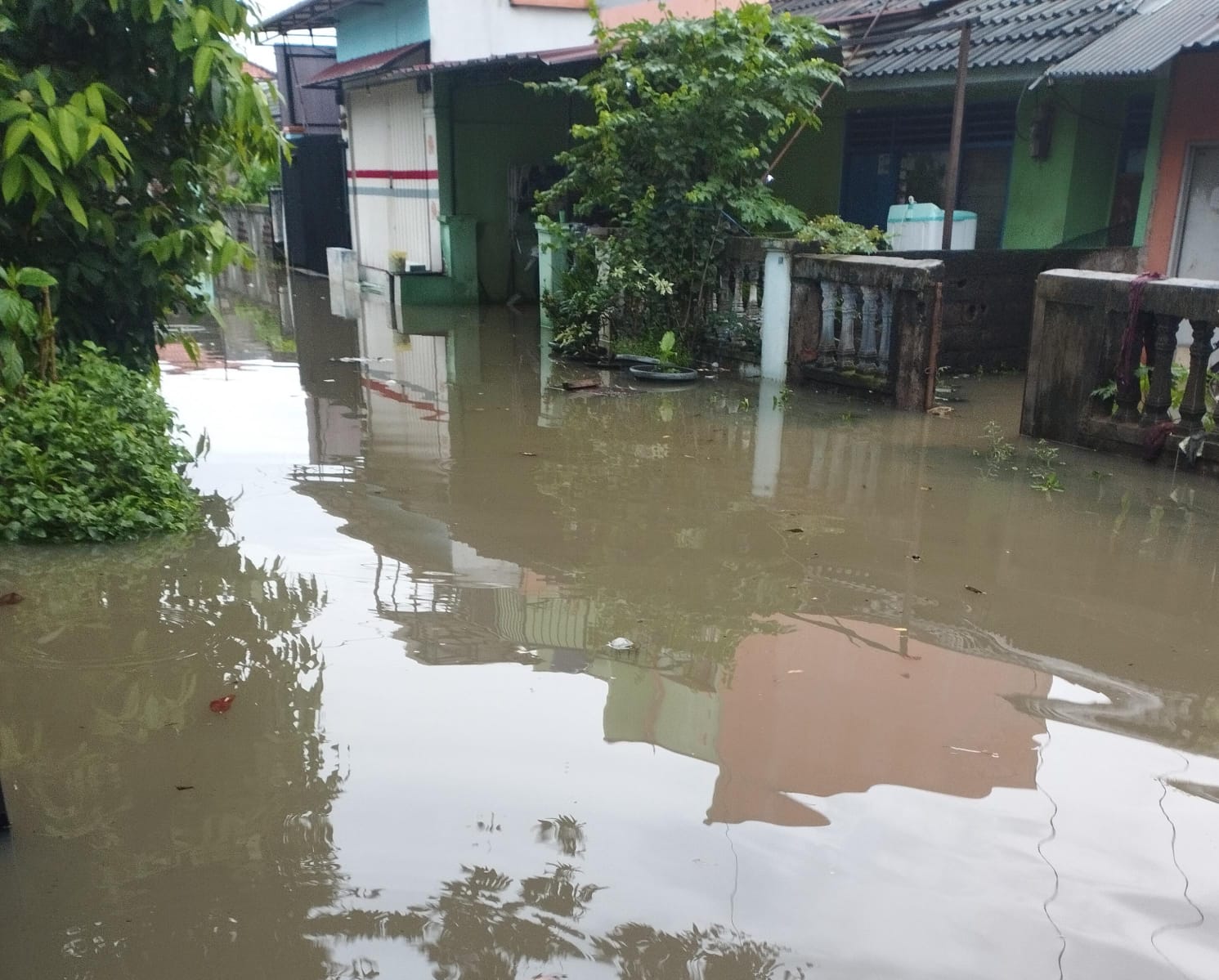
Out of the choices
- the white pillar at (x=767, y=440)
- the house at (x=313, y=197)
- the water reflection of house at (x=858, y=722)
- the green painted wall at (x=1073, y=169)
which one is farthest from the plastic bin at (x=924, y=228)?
the house at (x=313, y=197)

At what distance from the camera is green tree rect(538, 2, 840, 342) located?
9.88 m

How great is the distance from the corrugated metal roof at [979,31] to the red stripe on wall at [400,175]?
6.11 metres

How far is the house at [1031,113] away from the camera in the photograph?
9.84 metres

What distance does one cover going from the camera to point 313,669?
4.09m

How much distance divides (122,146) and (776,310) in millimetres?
5982

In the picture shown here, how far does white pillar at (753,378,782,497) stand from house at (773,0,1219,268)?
11.8 feet

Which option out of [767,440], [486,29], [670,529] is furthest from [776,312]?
[486,29]

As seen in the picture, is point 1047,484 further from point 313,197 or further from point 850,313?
point 313,197

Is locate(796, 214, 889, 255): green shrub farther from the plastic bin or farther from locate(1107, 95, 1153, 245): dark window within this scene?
locate(1107, 95, 1153, 245): dark window

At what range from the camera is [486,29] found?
55.8 feet

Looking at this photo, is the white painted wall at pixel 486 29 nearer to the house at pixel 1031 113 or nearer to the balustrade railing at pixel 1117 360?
the house at pixel 1031 113

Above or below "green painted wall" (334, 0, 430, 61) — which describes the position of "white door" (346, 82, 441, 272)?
below

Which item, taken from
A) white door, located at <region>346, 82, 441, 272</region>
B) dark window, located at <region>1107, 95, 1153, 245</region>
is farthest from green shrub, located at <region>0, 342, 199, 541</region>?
white door, located at <region>346, 82, 441, 272</region>

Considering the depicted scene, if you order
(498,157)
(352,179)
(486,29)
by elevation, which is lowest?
(352,179)
